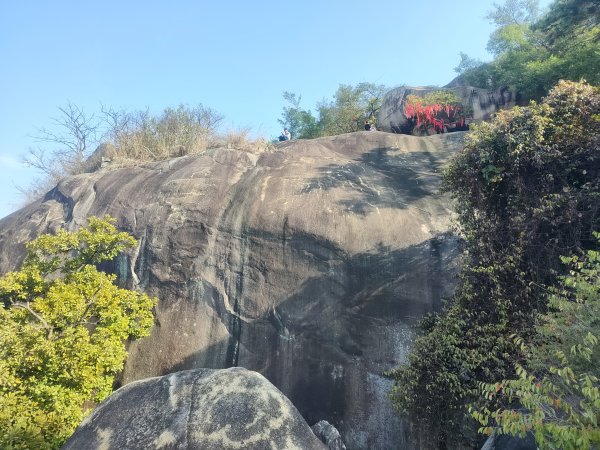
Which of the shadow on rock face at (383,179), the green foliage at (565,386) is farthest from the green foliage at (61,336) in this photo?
the green foliage at (565,386)

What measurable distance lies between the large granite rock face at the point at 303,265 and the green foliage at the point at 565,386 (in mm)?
2727

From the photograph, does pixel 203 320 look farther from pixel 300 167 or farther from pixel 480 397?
pixel 480 397

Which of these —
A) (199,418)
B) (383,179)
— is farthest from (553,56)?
(199,418)

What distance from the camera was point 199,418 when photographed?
5641 mm

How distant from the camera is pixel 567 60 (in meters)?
13.4

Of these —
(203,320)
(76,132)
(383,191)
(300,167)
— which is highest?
(76,132)

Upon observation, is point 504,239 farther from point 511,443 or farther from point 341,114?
point 341,114

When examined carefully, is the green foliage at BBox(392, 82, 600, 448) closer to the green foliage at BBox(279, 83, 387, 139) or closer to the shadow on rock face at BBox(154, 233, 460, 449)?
the shadow on rock face at BBox(154, 233, 460, 449)

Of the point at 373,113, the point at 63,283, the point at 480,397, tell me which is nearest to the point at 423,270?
the point at 480,397

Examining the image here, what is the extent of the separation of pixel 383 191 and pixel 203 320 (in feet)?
18.0

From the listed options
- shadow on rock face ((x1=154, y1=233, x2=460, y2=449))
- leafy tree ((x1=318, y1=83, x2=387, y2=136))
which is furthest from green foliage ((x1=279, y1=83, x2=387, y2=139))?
shadow on rock face ((x1=154, y1=233, x2=460, y2=449))

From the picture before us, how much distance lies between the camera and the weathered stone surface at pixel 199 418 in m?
5.41

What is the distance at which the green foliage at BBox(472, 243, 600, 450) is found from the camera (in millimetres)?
3928

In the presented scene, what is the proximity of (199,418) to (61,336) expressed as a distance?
4.88 metres
